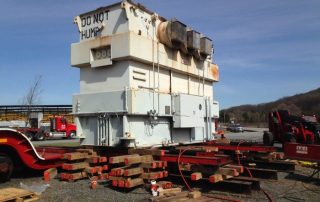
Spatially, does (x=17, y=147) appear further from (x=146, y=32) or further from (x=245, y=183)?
(x=245, y=183)

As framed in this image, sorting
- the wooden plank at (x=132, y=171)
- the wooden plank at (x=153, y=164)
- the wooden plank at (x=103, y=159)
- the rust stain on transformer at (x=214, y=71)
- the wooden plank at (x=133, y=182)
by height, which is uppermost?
the rust stain on transformer at (x=214, y=71)

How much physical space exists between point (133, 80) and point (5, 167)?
11.3 ft

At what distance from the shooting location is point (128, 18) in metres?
8.38

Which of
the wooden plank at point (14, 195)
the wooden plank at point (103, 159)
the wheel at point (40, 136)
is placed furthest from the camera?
the wheel at point (40, 136)

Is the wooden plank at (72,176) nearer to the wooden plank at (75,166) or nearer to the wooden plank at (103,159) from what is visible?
the wooden plank at (75,166)

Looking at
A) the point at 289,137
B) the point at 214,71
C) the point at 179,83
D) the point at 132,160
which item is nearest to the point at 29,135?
the point at 214,71

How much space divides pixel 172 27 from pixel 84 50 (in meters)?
2.34

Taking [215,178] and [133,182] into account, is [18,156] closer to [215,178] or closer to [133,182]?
[133,182]

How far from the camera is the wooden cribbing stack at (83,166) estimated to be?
25.9ft

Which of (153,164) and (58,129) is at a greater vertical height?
(58,129)

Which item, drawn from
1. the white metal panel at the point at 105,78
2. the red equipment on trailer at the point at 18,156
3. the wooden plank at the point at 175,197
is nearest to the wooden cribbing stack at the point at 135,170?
the wooden plank at the point at 175,197

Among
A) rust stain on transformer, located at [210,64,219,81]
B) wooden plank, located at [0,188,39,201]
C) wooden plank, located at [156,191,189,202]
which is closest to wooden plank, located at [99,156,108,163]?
wooden plank, located at [0,188,39,201]

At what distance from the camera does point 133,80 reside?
27.7 ft

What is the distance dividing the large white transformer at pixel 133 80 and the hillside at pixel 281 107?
3344 inches
